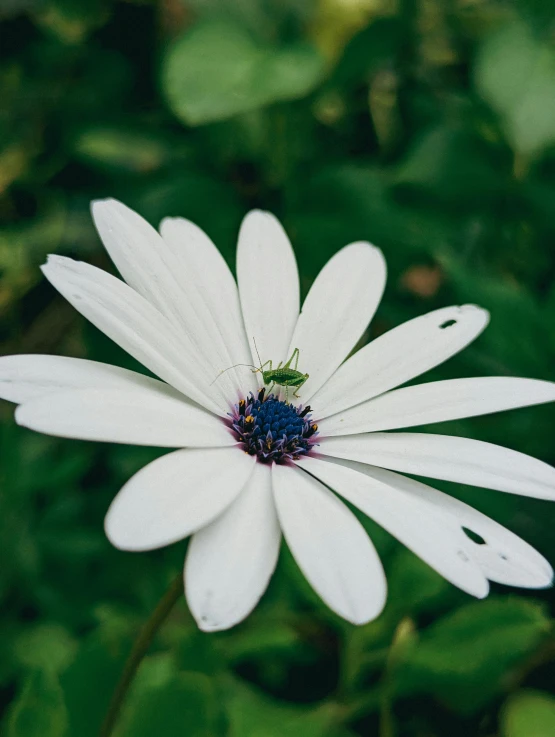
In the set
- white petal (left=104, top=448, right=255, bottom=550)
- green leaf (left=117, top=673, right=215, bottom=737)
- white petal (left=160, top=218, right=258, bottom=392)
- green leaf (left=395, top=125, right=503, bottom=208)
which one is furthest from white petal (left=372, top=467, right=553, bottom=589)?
green leaf (left=395, top=125, right=503, bottom=208)

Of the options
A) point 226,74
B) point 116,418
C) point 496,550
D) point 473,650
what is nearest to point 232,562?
point 116,418

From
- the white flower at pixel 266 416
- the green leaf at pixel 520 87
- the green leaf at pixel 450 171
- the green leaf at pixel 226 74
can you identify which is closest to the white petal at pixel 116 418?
the white flower at pixel 266 416

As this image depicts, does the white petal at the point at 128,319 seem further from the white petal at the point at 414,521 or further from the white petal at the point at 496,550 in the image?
the white petal at the point at 496,550

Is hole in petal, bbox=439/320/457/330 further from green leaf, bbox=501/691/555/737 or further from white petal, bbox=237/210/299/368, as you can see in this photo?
green leaf, bbox=501/691/555/737

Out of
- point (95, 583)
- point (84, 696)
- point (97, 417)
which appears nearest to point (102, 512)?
point (95, 583)

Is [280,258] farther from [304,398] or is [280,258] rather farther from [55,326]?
[55,326]

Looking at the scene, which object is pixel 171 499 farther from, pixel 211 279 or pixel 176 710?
pixel 176 710
